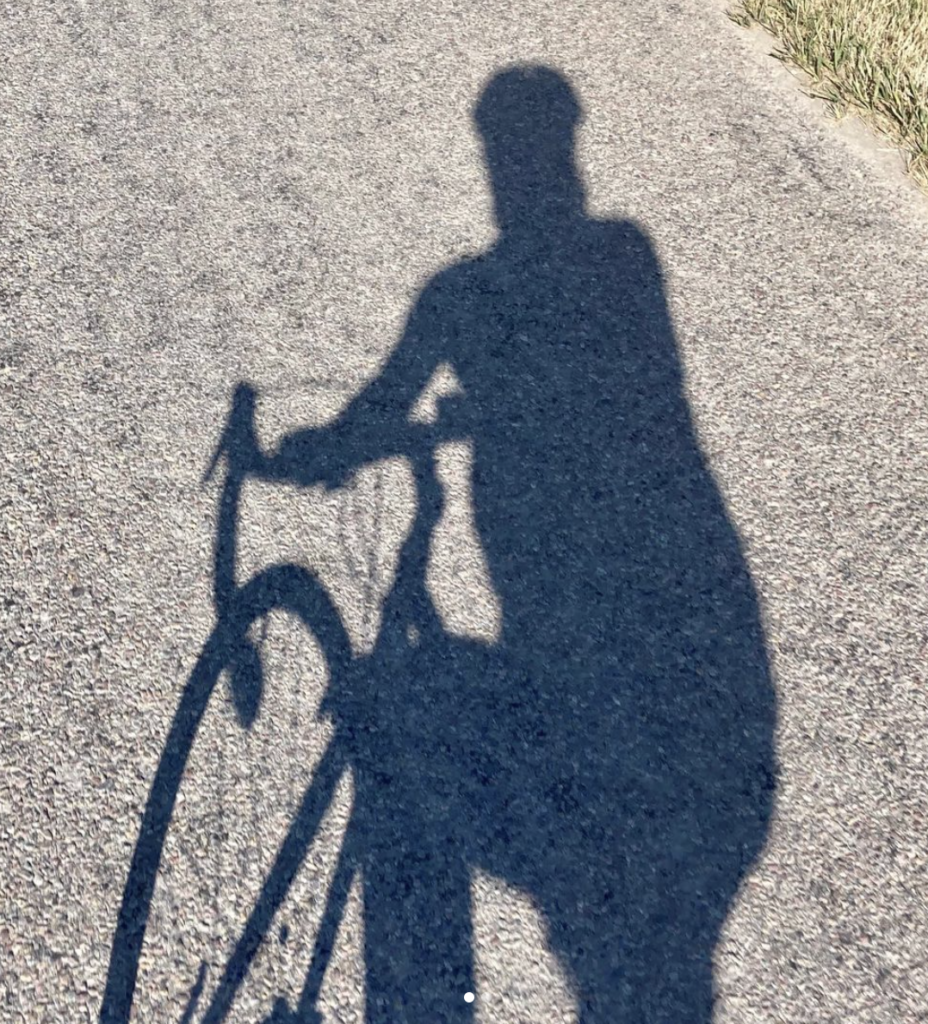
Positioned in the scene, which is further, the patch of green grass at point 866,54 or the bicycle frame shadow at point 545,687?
the patch of green grass at point 866,54

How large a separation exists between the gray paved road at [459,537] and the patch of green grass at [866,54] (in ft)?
0.71

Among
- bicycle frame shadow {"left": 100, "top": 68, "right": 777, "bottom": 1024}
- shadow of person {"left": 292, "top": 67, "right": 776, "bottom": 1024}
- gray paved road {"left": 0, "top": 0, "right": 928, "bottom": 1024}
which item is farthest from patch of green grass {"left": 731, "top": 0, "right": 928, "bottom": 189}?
bicycle frame shadow {"left": 100, "top": 68, "right": 777, "bottom": 1024}

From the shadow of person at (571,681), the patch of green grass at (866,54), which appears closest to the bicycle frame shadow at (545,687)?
the shadow of person at (571,681)

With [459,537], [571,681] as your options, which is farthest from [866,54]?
[571,681]

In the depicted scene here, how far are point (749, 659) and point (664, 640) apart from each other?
0.93 ft

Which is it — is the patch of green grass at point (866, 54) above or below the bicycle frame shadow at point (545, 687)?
above

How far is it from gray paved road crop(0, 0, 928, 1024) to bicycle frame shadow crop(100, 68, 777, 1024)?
0.04ft

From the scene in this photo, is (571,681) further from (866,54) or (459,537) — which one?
(866,54)

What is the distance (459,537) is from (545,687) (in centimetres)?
65

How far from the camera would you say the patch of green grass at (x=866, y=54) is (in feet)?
18.0

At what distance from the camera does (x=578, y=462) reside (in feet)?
13.7

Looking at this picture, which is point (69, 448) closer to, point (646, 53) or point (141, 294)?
point (141, 294)

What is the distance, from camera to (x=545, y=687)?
141 inches

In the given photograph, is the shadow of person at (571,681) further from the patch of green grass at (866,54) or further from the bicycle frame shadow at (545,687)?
the patch of green grass at (866,54)
